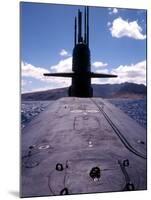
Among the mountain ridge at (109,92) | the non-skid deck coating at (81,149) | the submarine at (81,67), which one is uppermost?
the submarine at (81,67)

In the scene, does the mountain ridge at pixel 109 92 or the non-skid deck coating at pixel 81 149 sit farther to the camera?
the mountain ridge at pixel 109 92

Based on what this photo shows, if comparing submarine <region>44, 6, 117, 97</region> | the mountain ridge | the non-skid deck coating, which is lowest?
the non-skid deck coating

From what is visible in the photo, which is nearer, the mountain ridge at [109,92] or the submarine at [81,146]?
the submarine at [81,146]

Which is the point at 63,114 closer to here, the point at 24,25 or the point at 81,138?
the point at 81,138

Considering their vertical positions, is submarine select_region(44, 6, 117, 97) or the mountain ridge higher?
submarine select_region(44, 6, 117, 97)

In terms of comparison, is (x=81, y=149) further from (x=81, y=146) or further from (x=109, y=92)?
(x=109, y=92)

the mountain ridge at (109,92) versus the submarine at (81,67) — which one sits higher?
the submarine at (81,67)

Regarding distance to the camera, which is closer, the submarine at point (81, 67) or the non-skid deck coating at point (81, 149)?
the non-skid deck coating at point (81, 149)

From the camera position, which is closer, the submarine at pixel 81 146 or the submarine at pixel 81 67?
the submarine at pixel 81 146
